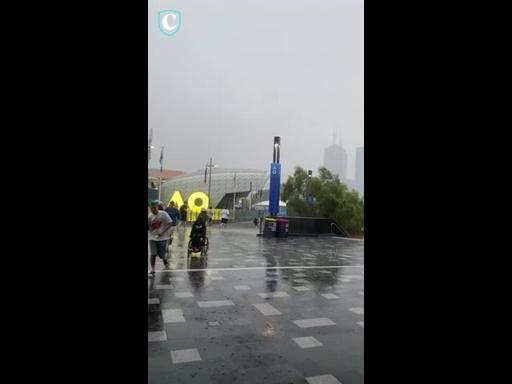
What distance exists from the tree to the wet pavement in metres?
18.5

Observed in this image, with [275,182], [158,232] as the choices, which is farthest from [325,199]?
[158,232]

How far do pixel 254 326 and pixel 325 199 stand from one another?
23.4 metres

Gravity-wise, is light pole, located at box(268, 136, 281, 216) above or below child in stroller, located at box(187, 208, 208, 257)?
above

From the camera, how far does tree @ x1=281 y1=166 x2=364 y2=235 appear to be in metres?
26.9

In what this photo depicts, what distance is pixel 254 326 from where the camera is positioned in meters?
4.76

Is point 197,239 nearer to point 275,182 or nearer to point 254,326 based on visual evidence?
point 254,326

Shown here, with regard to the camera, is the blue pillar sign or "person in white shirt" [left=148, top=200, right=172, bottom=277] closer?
"person in white shirt" [left=148, top=200, right=172, bottom=277]

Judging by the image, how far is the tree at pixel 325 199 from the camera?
2686cm

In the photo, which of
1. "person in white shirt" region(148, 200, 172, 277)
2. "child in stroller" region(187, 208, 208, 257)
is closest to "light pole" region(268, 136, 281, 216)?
"child in stroller" region(187, 208, 208, 257)

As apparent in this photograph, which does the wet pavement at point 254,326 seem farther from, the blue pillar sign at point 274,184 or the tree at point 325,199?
the tree at point 325,199

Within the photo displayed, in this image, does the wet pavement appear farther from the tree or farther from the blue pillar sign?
the tree
